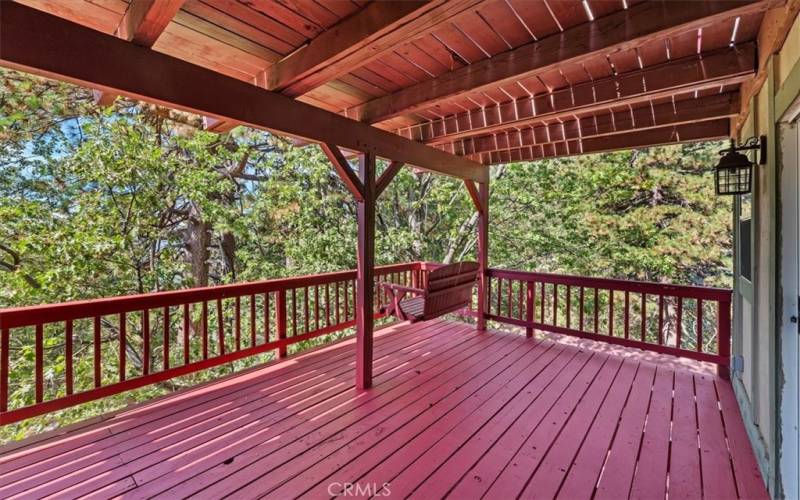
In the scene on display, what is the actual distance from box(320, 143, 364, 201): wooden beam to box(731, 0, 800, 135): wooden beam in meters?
2.45

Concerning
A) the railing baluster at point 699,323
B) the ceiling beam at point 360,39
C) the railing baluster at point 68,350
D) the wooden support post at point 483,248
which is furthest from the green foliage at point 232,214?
the railing baluster at point 699,323

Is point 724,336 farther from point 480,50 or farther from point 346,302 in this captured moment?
point 346,302

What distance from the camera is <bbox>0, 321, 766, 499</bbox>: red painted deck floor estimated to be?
1.90 m

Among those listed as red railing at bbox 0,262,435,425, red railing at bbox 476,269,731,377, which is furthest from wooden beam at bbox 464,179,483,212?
red railing at bbox 0,262,435,425

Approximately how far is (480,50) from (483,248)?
311 centimetres

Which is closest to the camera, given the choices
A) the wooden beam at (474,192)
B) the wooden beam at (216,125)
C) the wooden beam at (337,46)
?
the wooden beam at (337,46)

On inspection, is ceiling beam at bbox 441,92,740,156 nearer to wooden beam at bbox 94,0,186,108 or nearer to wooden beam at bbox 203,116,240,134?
wooden beam at bbox 203,116,240,134

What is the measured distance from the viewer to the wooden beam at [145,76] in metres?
1.43

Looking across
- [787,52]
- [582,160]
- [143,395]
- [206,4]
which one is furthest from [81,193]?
[582,160]

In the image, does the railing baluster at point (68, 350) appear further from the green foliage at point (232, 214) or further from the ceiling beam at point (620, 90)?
the ceiling beam at point (620, 90)

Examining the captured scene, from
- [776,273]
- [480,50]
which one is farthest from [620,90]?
[776,273]

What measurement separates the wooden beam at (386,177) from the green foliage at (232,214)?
4397 millimetres

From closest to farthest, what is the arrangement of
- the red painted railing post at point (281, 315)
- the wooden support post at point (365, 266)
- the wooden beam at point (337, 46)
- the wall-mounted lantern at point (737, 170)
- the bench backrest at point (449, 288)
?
the wooden beam at point (337, 46) < the wall-mounted lantern at point (737, 170) < the wooden support post at point (365, 266) < the bench backrest at point (449, 288) < the red painted railing post at point (281, 315)

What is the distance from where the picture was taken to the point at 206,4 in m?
1.64
